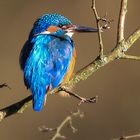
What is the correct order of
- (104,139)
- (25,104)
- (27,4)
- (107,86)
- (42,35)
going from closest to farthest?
(25,104), (42,35), (104,139), (107,86), (27,4)

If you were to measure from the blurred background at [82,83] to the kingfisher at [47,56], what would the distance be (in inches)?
112

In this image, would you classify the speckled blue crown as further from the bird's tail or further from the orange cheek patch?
the bird's tail

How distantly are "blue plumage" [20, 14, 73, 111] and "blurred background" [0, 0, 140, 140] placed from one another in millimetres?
2866

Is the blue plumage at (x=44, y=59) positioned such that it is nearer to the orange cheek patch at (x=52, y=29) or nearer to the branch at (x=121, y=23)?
the orange cheek patch at (x=52, y=29)

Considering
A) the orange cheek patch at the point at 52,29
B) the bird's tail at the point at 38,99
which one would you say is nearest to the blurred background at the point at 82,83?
the orange cheek patch at the point at 52,29

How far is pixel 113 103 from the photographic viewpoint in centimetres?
907

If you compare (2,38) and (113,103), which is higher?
(2,38)

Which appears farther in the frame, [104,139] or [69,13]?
[69,13]

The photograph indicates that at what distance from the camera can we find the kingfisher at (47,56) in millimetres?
5254

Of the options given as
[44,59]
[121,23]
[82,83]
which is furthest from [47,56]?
[82,83]

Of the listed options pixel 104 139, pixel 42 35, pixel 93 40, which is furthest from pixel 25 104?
pixel 93 40

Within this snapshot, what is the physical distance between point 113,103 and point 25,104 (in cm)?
407

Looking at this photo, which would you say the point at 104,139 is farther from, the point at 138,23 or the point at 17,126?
the point at 138,23

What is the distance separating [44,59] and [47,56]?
0.21ft
